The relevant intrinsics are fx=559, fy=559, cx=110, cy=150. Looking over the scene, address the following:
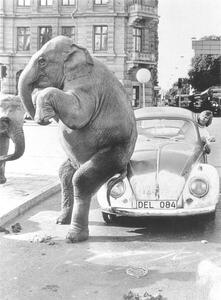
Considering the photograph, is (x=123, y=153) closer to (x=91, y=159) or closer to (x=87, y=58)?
(x=91, y=159)

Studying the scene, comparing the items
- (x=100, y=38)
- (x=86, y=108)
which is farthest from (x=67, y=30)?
(x=86, y=108)

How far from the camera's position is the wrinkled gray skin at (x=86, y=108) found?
496cm

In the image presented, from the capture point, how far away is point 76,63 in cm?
505

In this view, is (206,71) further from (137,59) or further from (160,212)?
(160,212)

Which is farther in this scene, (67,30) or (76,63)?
(67,30)

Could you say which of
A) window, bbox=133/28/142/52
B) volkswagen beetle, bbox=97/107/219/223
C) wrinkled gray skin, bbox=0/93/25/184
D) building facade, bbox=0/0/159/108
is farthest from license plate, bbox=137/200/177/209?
window, bbox=133/28/142/52

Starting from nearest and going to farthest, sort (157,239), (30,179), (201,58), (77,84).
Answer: (77,84)
(157,239)
(30,179)
(201,58)

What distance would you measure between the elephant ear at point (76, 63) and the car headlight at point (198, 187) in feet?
5.78

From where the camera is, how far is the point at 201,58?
63.3 metres

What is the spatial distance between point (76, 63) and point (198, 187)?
1.95m

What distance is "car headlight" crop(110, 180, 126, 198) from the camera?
19.6 ft

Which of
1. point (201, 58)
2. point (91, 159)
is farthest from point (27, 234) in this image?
point (201, 58)

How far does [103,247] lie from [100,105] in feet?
4.56

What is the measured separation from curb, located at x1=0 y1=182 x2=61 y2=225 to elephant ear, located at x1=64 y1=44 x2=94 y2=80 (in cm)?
211
